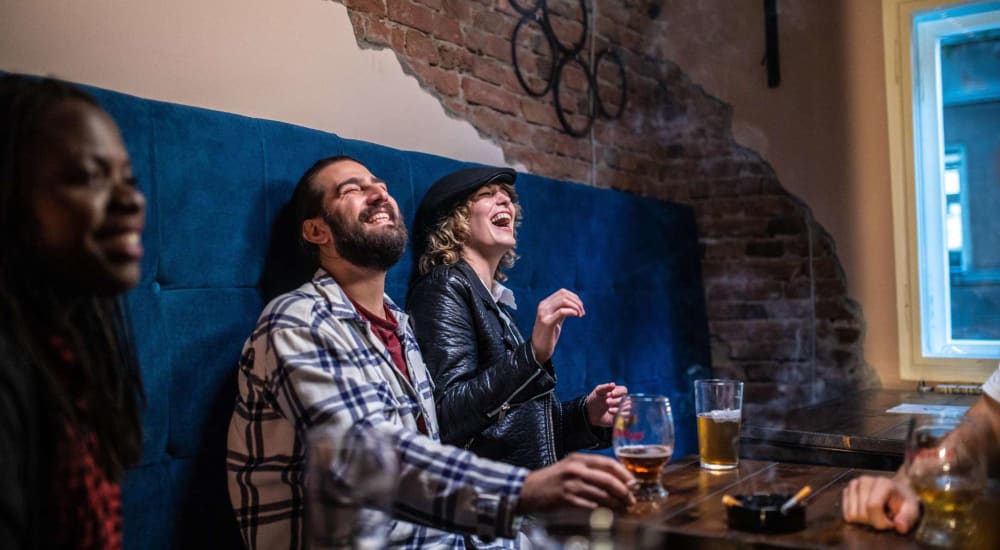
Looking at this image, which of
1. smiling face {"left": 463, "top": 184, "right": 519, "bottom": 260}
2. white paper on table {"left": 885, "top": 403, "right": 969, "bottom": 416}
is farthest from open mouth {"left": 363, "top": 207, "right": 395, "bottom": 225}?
white paper on table {"left": 885, "top": 403, "right": 969, "bottom": 416}

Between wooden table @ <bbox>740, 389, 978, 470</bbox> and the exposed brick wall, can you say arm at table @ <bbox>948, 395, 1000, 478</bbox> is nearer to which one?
wooden table @ <bbox>740, 389, 978, 470</bbox>

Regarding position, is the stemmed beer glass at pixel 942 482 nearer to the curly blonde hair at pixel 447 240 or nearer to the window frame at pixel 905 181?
the curly blonde hair at pixel 447 240

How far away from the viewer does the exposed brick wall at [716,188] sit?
327cm

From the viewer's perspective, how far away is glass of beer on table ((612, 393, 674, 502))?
142cm

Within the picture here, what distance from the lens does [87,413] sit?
1.01 metres

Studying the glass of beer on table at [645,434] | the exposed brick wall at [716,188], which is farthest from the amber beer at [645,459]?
the exposed brick wall at [716,188]

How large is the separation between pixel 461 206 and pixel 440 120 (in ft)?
1.69

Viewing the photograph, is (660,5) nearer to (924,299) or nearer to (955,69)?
(955,69)

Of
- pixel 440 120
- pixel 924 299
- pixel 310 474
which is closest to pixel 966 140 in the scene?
pixel 924 299

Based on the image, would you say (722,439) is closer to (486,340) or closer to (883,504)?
(883,504)

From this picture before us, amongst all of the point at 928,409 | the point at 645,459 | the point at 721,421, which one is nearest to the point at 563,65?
the point at 928,409

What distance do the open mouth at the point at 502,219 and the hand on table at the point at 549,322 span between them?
0.46 metres

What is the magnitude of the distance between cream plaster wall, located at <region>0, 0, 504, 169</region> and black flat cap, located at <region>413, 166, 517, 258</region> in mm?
300

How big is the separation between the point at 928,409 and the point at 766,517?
1757 millimetres
